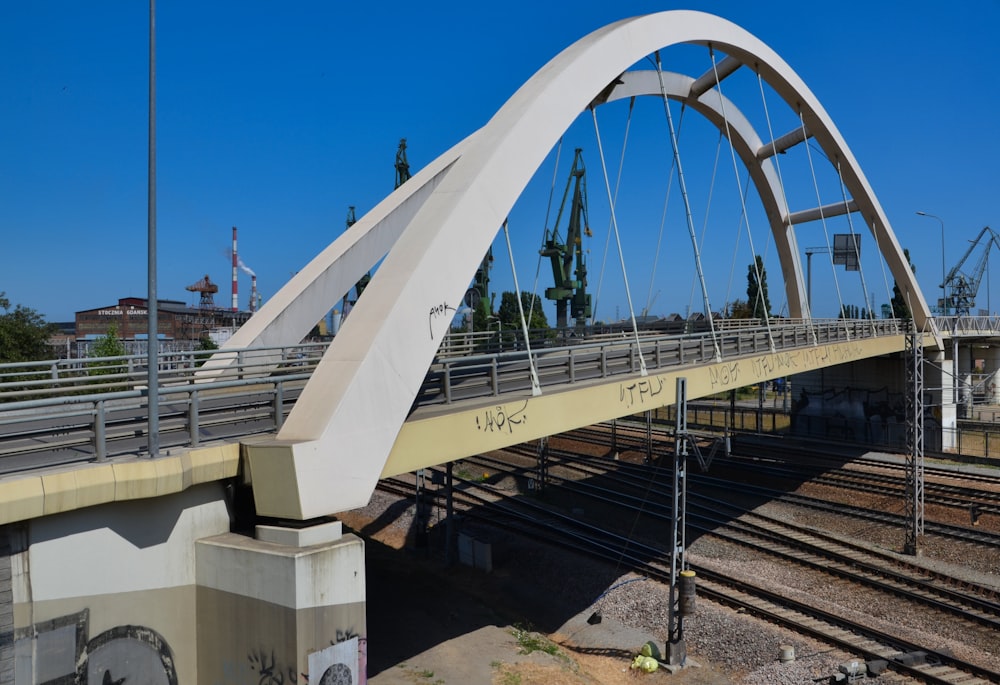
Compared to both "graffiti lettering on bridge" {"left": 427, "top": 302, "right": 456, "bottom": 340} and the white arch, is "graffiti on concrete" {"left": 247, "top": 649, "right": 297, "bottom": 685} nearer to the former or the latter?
the white arch

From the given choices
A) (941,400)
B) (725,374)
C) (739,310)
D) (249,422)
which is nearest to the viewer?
(249,422)

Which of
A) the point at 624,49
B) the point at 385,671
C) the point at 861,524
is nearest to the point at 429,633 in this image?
the point at 385,671

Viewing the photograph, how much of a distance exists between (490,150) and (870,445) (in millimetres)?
30895

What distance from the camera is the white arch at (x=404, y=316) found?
7.86 m

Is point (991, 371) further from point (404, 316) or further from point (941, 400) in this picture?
point (404, 316)

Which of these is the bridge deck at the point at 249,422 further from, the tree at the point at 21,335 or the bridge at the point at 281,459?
the tree at the point at 21,335

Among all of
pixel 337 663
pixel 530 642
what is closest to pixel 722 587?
pixel 530 642

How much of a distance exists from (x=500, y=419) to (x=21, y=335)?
93.2 ft

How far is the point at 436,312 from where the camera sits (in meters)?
9.21

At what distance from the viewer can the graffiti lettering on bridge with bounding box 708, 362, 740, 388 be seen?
16906 mm

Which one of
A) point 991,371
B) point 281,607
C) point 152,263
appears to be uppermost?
point 152,263

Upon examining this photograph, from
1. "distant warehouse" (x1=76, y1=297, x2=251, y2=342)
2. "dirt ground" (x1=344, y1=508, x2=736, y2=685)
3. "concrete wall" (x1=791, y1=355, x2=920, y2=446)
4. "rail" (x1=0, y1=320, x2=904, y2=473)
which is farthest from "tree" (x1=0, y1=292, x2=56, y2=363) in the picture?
"distant warehouse" (x1=76, y1=297, x2=251, y2=342)

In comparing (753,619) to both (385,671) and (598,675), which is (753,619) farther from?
(385,671)

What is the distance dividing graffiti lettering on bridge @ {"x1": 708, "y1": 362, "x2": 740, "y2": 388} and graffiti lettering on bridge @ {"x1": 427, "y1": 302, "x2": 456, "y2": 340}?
917 cm
